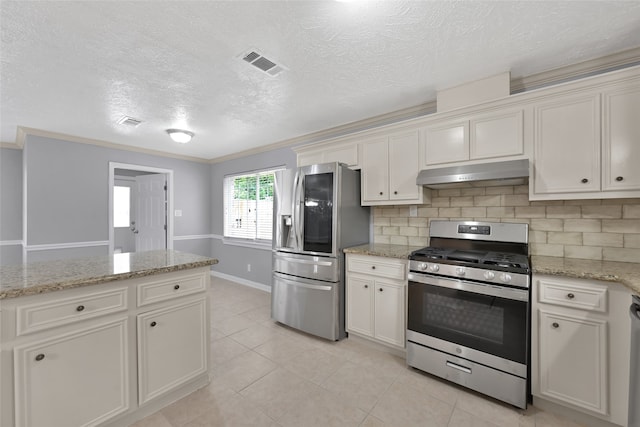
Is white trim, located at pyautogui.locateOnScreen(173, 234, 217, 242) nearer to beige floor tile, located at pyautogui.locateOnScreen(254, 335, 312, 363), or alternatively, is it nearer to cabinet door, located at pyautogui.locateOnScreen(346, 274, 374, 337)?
beige floor tile, located at pyautogui.locateOnScreen(254, 335, 312, 363)

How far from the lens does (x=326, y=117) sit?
321 centimetres

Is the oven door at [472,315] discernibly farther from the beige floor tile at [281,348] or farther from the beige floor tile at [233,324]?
the beige floor tile at [233,324]

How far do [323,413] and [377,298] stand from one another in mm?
1073

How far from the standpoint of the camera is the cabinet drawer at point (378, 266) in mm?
2404

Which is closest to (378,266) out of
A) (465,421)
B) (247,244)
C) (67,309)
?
(465,421)

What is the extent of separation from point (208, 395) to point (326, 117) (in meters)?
2.94

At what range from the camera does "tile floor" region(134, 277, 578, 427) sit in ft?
5.58

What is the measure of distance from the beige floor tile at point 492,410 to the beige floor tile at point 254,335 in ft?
5.99

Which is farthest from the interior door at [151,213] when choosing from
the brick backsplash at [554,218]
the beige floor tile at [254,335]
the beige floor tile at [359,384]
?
the brick backsplash at [554,218]

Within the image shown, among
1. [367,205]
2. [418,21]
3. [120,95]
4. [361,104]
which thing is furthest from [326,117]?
[120,95]

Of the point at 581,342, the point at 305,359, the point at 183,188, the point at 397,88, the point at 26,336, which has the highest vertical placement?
the point at 397,88

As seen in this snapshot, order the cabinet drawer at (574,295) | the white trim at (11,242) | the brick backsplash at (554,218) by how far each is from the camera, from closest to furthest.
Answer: the cabinet drawer at (574,295), the brick backsplash at (554,218), the white trim at (11,242)

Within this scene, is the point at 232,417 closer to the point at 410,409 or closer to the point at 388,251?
the point at 410,409

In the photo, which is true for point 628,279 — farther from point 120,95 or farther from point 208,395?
point 120,95
